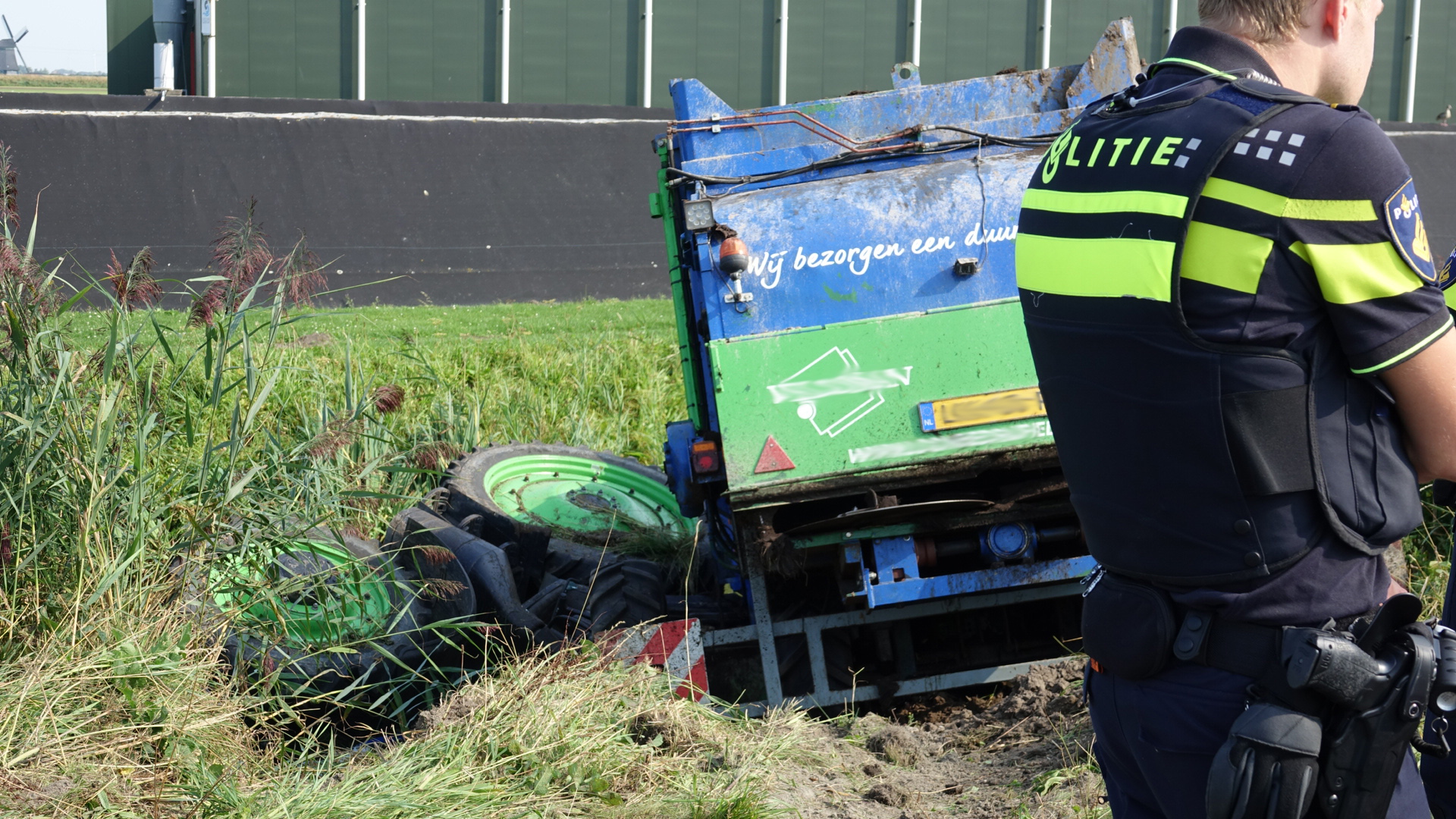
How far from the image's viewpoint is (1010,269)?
434 cm

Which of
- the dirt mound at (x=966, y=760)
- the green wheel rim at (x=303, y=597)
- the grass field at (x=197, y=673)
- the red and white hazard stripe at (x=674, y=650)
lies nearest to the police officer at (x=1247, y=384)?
the dirt mound at (x=966, y=760)

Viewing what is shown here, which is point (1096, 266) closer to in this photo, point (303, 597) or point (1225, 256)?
point (1225, 256)

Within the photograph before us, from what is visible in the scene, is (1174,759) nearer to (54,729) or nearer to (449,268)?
(54,729)

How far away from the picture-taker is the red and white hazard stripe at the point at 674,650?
14.0 ft

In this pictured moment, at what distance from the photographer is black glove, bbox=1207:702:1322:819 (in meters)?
1.70

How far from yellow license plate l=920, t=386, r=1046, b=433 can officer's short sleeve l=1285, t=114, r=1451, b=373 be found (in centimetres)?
250

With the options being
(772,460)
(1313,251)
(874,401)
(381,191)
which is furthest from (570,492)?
(381,191)

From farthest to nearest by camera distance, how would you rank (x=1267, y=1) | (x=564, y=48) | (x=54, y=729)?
1. (x=564, y=48)
2. (x=54, y=729)
3. (x=1267, y=1)

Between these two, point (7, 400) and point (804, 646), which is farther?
point (804, 646)

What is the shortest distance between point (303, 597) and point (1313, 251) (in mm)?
3214

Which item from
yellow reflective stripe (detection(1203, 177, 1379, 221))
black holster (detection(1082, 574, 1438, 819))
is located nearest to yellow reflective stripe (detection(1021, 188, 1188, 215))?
yellow reflective stripe (detection(1203, 177, 1379, 221))

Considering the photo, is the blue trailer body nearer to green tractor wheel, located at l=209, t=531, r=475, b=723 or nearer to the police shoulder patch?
green tractor wheel, located at l=209, t=531, r=475, b=723

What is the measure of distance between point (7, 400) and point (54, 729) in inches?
43.2

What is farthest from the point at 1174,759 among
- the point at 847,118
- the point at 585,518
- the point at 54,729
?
the point at 585,518
